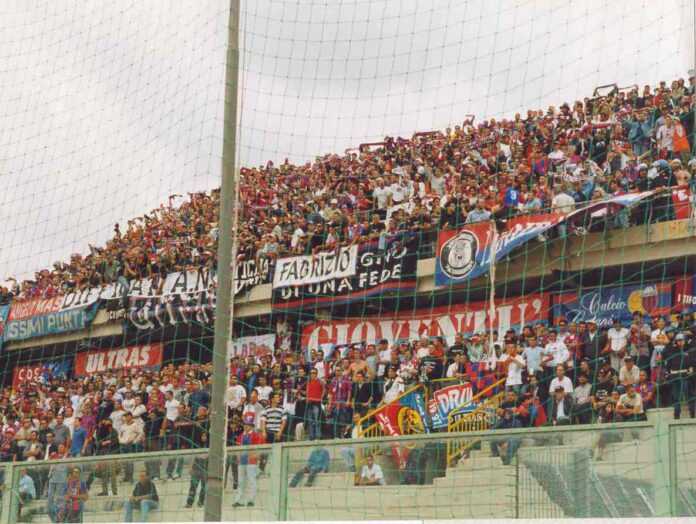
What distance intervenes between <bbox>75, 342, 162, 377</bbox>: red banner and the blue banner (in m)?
0.87

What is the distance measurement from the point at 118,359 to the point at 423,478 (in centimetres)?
1766

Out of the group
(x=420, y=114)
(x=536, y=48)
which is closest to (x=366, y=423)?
(x=420, y=114)

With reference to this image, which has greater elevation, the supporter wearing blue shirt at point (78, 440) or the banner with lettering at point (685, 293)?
the banner with lettering at point (685, 293)

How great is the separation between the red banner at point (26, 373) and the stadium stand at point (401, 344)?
261mm

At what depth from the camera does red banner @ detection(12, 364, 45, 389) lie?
2142cm

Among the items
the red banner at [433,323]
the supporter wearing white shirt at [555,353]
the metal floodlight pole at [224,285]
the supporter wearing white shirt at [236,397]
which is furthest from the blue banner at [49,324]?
the metal floodlight pole at [224,285]

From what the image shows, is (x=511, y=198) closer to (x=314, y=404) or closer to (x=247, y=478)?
(x=314, y=404)

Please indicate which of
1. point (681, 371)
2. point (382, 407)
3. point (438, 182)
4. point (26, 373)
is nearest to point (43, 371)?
point (26, 373)

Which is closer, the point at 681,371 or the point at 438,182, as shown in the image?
the point at 681,371

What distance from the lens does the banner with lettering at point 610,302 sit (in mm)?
16312

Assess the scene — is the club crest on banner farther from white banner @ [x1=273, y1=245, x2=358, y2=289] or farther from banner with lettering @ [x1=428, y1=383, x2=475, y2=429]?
banner with lettering @ [x1=428, y1=383, x2=475, y2=429]

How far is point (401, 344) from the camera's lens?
14.6 metres

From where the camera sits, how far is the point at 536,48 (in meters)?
10.1

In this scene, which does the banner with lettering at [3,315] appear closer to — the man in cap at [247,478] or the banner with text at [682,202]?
the banner with text at [682,202]
